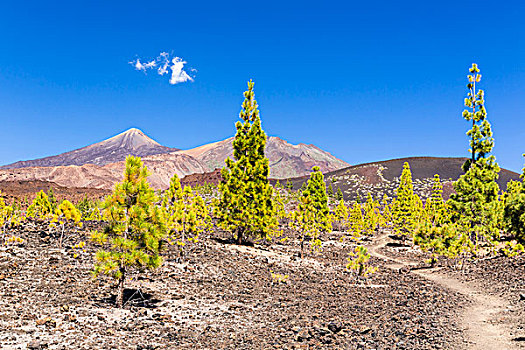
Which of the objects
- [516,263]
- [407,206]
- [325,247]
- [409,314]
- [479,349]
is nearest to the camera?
[479,349]

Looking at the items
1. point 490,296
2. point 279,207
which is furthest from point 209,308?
point 279,207

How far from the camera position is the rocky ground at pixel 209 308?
11.1m

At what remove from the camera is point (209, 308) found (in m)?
15.4

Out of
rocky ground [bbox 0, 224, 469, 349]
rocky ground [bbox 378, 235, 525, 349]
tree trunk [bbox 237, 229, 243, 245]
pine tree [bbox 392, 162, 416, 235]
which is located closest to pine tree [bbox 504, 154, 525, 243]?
rocky ground [bbox 378, 235, 525, 349]

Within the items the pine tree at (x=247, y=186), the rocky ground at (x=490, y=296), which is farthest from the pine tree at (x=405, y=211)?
the pine tree at (x=247, y=186)

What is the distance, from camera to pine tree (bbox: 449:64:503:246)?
30.2 meters

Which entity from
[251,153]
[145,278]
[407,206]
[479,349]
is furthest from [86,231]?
[407,206]

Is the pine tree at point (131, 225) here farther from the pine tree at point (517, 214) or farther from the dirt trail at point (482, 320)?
the pine tree at point (517, 214)

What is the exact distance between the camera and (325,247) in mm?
46000

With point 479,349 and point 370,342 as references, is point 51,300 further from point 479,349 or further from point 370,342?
point 479,349

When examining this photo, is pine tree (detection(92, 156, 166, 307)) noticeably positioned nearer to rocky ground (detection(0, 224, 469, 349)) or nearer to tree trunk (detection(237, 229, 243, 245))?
rocky ground (detection(0, 224, 469, 349))

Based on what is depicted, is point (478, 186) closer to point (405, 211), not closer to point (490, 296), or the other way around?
point (490, 296)

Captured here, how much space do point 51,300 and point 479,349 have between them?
15197mm

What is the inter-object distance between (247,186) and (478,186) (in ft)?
64.9
